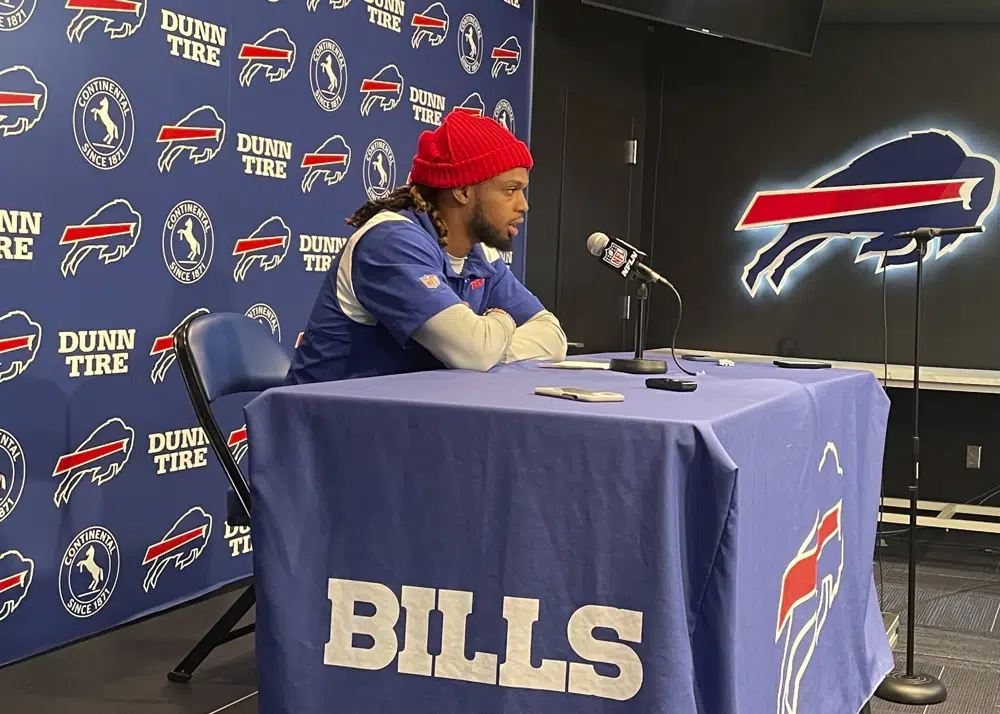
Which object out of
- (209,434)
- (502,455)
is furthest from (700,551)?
(209,434)

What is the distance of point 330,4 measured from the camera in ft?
12.9

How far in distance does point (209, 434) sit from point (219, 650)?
2.72 ft

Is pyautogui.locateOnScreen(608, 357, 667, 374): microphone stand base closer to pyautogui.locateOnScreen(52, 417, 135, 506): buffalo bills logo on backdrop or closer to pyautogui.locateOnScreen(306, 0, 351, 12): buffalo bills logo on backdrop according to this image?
pyautogui.locateOnScreen(52, 417, 135, 506): buffalo bills logo on backdrop

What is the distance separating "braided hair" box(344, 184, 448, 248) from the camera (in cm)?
243

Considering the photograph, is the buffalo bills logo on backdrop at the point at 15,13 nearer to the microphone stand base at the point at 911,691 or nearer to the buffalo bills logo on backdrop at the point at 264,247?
the buffalo bills logo on backdrop at the point at 264,247

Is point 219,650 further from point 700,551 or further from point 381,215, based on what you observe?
point 700,551

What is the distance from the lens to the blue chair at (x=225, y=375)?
2.54 meters

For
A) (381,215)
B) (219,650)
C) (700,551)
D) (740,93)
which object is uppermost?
(740,93)

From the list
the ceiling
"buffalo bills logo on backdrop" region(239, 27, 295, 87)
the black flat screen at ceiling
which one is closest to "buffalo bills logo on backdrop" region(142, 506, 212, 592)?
"buffalo bills logo on backdrop" region(239, 27, 295, 87)

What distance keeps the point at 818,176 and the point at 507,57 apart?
5.98 feet

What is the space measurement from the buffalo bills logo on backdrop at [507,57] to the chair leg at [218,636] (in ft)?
9.99

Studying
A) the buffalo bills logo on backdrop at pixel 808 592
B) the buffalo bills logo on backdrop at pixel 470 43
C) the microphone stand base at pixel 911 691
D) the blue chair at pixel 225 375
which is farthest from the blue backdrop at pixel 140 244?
the microphone stand base at pixel 911 691

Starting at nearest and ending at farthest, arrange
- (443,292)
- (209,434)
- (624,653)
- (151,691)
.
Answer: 1. (624,653)
2. (443,292)
3. (209,434)
4. (151,691)

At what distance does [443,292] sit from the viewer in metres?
2.15
